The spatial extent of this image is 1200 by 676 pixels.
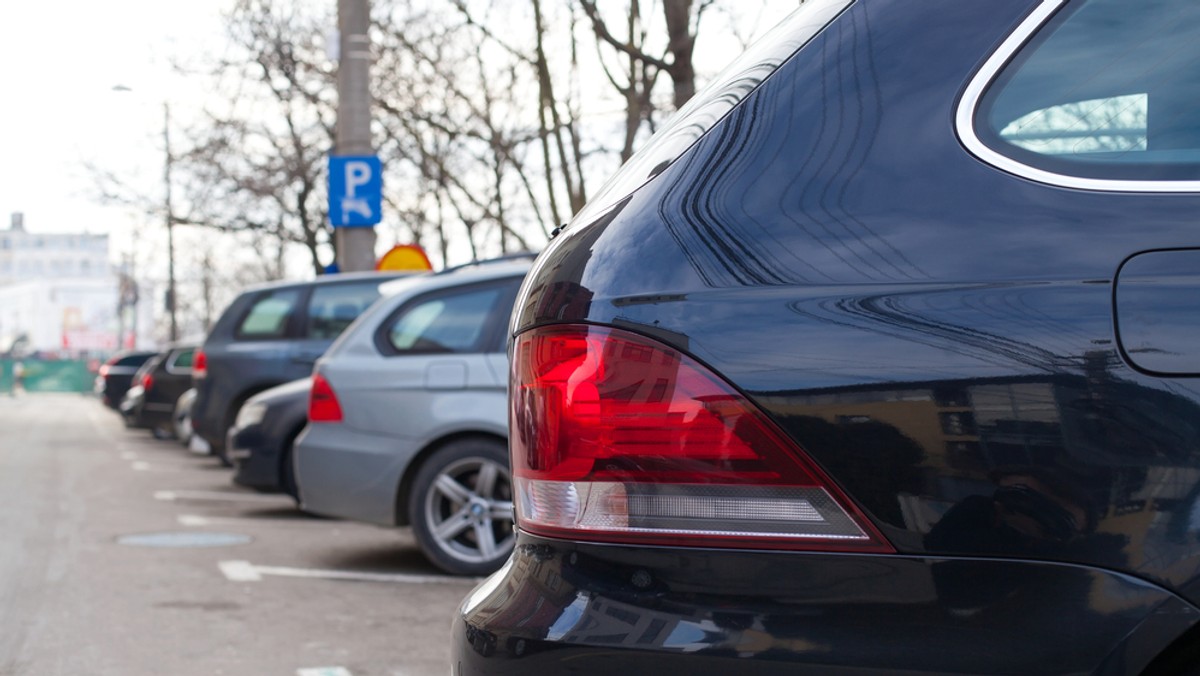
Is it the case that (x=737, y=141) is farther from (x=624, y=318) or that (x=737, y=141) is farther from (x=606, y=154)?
(x=606, y=154)

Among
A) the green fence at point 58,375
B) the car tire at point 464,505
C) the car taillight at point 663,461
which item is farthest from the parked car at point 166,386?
the green fence at point 58,375

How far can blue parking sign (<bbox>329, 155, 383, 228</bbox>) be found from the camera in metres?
14.5

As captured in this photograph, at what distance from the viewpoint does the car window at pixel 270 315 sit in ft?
38.3

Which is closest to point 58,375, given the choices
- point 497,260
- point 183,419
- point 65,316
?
point 65,316

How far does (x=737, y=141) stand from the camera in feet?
6.58

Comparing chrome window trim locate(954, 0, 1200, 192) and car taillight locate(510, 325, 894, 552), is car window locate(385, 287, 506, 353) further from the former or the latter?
chrome window trim locate(954, 0, 1200, 192)

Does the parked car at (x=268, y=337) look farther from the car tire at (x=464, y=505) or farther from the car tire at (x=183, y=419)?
the car tire at (x=183, y=419)

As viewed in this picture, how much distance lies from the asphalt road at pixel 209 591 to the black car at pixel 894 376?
3241mm

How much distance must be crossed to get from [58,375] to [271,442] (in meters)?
75.0

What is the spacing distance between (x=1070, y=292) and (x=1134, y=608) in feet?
1.28

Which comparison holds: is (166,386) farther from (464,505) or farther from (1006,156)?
(1006,156)

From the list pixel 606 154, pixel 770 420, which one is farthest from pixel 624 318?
pixel 606 154

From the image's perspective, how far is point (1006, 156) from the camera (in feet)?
6.09

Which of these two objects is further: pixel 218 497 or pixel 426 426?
pixel 218 497
